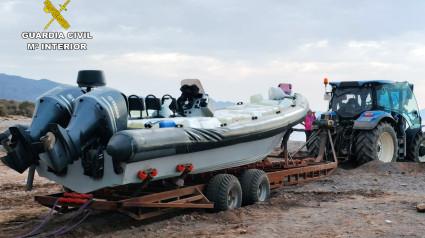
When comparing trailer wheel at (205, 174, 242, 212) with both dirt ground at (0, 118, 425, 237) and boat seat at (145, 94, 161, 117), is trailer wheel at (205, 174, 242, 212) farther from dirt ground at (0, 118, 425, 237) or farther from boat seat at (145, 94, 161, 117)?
boat seat at (145, 94, 161, 117)

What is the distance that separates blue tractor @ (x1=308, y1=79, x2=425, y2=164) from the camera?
42.6ft

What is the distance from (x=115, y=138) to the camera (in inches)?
273

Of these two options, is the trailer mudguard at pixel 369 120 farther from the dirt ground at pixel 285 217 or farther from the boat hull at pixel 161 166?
the boat hull at pixel 161 166

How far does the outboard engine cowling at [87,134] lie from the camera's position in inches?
285

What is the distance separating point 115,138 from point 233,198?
2726mm

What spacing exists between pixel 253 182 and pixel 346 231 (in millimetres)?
2374

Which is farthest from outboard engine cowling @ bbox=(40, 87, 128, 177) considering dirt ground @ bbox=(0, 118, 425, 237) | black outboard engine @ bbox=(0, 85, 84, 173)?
dirt ground @ bbox=(0, 118, 425, 237)

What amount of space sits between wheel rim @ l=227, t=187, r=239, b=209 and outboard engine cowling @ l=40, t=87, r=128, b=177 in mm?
2267

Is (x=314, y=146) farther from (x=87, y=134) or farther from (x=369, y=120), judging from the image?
(x=87, y=134)

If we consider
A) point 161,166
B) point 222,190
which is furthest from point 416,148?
point 161,166

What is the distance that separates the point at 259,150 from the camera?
977 centimetres

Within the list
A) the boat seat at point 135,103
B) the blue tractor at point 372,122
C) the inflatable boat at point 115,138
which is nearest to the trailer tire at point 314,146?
the blue tractor at point 372,122

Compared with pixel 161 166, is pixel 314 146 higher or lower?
lower

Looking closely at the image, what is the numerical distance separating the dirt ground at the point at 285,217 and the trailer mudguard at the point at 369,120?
1.81 metres
